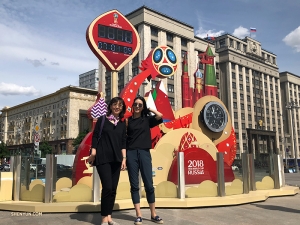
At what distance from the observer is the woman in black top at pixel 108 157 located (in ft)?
13.9

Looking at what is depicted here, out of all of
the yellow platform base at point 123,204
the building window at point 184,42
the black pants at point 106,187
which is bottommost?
the yellow platform base at point 123,204

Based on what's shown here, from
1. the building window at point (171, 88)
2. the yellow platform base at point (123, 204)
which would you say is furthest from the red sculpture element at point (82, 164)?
the building window at point (171, 88)

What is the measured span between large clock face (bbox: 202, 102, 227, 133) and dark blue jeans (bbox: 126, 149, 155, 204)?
9575 mm

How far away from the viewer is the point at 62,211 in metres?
5.93

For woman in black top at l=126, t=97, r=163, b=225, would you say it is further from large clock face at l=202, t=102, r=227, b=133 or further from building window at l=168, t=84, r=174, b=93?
building window at l=168, t=84, r=174, b=93

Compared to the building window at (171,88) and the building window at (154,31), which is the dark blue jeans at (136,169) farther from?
the building window at (154,31)

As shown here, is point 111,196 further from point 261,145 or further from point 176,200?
point 261,145

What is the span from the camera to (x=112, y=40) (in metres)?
12.6

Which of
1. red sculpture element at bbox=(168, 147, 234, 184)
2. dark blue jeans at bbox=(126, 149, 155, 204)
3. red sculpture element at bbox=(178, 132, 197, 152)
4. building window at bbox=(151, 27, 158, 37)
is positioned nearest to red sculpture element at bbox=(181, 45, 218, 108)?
red sculpture element at bbox=(178, 132, 197, 152)

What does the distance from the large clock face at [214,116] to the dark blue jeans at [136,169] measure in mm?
Answer: 9575

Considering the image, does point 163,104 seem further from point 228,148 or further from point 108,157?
point 108,157

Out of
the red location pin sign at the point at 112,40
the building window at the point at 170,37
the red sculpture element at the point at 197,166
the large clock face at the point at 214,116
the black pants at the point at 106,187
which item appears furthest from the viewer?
the building window at the point at 170,37

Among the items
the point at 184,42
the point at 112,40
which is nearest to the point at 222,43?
the point at 184,42

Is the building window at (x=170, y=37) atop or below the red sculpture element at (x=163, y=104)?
atop
